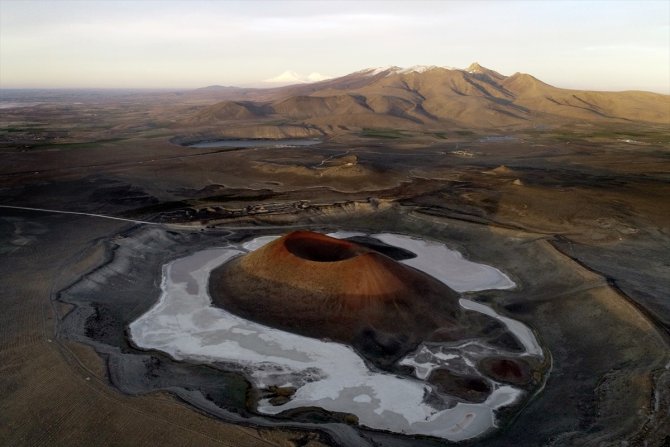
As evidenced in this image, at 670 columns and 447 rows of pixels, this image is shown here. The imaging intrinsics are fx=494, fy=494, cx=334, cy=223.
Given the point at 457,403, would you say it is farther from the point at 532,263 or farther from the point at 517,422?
the point at 532,263

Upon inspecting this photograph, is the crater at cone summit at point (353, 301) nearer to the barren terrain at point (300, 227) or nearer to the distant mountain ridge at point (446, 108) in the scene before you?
the barren terrain at point (300, 227)

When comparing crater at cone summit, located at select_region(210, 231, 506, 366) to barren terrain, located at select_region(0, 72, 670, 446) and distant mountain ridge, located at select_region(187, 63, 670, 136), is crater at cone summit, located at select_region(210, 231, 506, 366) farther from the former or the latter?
distant mountain ridge, located at select_region(187, 63, 670, 136)

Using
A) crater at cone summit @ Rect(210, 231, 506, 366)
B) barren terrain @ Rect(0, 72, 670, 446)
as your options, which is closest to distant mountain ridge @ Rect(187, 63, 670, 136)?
barren terrain @ Rect(0, 72, 670, 446)

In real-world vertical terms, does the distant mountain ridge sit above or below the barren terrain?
above

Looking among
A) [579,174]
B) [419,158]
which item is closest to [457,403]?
[579,174]

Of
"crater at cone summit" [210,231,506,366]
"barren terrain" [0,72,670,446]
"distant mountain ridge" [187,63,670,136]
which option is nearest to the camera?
"barren terrain" [0,72,670,446]

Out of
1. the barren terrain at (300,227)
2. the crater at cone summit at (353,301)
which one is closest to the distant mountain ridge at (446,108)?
the barren terrain at (300,227)

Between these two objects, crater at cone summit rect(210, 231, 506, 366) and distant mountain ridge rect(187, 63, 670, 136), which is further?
distant mountain ridge rect(187, 63, 670, 136)
